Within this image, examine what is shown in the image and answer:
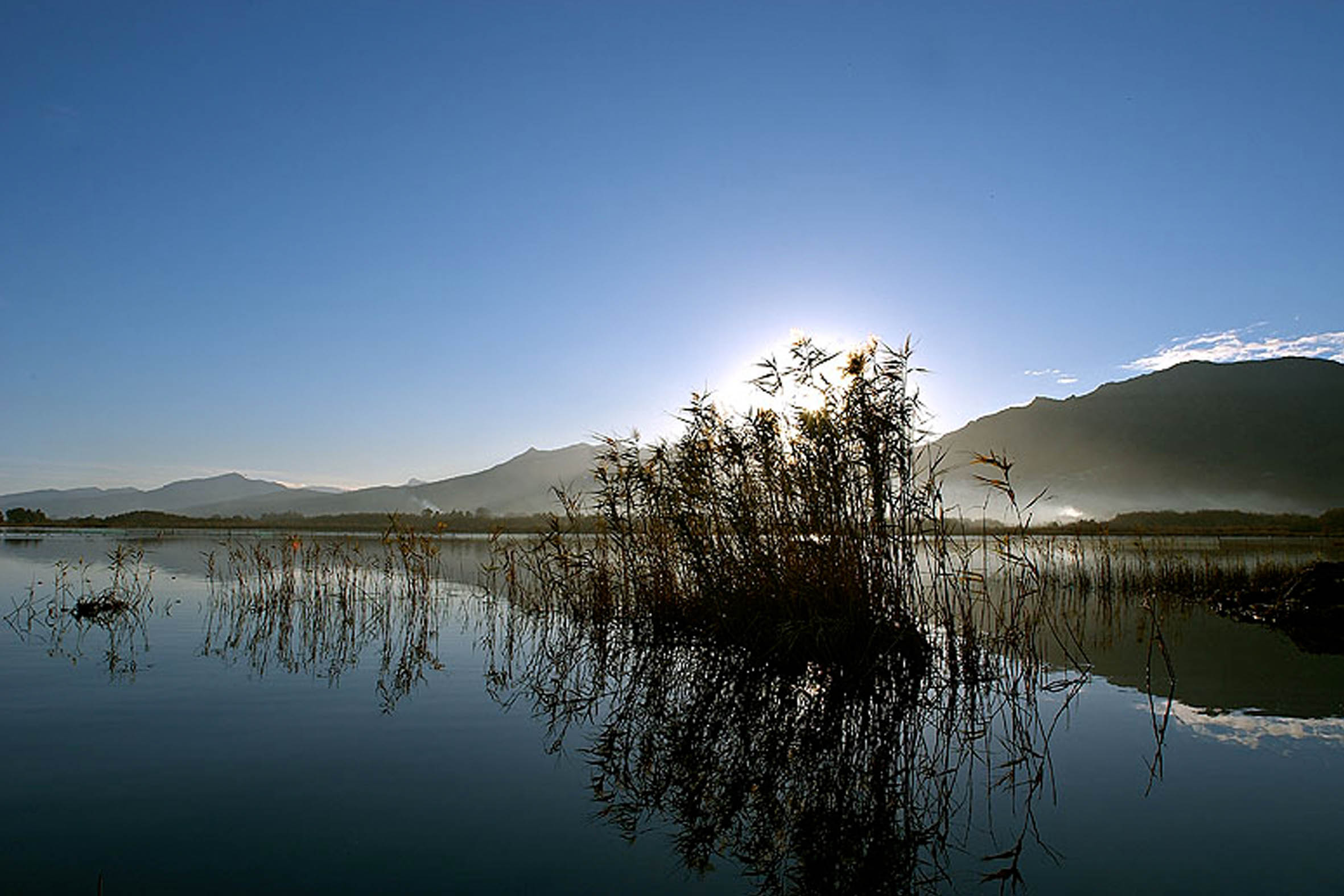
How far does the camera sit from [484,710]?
7977 mm

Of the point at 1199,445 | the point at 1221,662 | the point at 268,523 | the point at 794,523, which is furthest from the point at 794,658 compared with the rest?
the point at 1199,445

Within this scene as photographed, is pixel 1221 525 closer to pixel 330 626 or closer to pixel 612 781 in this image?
pixel 330 626

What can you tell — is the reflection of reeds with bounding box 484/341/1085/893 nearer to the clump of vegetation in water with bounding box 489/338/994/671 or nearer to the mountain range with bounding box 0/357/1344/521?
the clump of vegetation in water with bounding box 489/338/994/671

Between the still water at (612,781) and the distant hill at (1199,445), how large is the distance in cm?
13974

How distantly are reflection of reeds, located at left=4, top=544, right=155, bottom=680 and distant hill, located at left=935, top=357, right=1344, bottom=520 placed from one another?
458 ft

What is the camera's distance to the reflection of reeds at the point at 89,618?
1066 cm

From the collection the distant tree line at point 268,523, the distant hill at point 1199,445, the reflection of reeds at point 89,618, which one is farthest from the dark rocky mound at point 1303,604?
the distant hill at point 1199,445

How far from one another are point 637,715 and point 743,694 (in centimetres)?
131

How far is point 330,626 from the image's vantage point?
13.5 meters

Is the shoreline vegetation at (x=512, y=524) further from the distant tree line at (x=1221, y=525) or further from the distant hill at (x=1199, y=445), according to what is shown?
the distant hill at (x=1199, y=445)

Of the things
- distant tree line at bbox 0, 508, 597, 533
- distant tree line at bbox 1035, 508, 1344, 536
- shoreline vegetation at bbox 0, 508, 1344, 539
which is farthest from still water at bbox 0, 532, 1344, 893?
distant tree line at bbox 0, 508, 597, 533

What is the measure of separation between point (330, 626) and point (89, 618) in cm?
400

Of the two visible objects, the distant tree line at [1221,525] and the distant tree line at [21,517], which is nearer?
the distant tree line at [1221,525]

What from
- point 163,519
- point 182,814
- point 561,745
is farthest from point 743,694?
point 163,519
